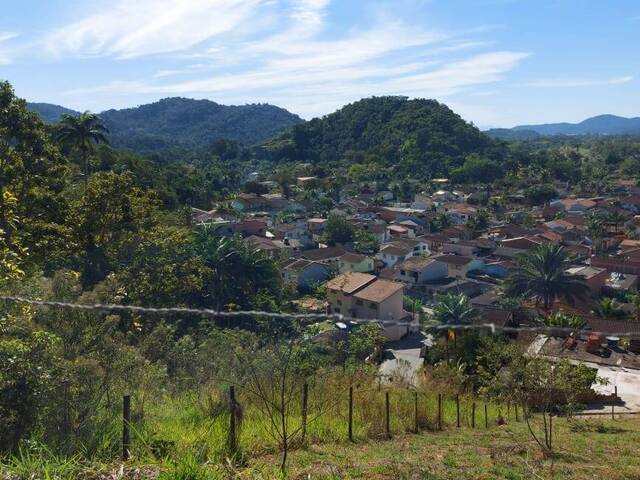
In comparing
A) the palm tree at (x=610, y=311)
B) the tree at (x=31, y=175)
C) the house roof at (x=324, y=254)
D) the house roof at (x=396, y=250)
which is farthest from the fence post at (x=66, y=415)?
the house roof at (x=396, y=250)

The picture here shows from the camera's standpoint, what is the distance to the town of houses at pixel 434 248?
27.8 metres

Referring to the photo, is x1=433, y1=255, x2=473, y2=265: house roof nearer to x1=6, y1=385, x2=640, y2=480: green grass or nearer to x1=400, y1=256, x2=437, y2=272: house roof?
x1=400, y1=256, x2=437, y2=272: house roof

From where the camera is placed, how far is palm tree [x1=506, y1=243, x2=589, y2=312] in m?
27.0

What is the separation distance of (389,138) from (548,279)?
76.5 meters

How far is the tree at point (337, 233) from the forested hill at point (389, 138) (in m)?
→ 43.3

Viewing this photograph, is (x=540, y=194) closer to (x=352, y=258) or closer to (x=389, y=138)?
(x=352, y=258)

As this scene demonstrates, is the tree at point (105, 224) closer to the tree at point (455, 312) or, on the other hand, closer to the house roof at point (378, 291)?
the tree at point (455, 312)

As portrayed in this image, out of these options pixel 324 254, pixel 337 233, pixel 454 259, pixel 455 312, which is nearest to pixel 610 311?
pixel 455 312

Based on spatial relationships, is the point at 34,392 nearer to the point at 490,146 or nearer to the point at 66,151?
the point at 66,151

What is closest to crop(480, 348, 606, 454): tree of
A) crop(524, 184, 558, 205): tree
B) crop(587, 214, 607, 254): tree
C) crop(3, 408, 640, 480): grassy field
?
crop(3, 408, 640, 480): grassy field

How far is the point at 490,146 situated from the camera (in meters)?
100

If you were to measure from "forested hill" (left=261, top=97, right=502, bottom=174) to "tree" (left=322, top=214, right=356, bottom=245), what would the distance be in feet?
142

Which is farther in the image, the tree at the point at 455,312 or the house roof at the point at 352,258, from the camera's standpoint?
the house roof at the point at 352,258

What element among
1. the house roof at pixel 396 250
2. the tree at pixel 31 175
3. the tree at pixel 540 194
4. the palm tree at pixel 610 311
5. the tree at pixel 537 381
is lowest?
the palm tree at pixel 610 311
